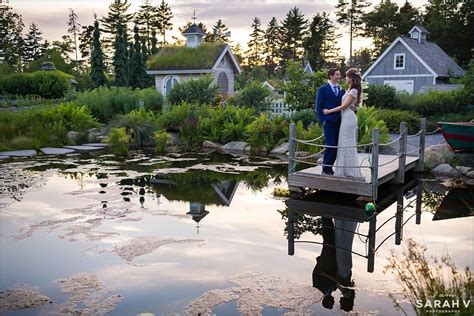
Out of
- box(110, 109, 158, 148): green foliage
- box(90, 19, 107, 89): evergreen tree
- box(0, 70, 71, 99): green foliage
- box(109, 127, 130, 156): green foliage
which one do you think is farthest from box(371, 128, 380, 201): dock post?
box(90, 19, 107, 89): evergreen tree

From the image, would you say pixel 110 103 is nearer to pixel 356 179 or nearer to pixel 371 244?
pixel 356 179

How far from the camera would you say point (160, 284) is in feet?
17.7

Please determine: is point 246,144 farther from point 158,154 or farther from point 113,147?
point 113,147

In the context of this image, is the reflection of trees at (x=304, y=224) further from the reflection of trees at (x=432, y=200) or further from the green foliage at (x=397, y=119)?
the green foliage at (x=397, y=119)

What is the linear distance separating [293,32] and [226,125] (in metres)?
47.1

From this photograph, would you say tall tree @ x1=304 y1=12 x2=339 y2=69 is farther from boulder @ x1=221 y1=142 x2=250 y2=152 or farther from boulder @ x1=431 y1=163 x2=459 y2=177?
A: boulder @ x1=431 y1=163 x2=459 y2=177

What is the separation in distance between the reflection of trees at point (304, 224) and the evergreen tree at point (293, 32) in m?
54.7

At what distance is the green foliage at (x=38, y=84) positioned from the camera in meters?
33.4

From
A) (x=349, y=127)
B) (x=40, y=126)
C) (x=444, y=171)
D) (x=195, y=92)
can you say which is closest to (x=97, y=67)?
(x=195, y=92)

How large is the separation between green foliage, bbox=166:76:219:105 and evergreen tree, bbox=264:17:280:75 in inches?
1747

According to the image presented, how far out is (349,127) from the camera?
8.83 m

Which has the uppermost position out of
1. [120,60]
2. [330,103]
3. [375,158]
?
[120,60]

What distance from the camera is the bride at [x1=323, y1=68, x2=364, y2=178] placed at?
338 inches

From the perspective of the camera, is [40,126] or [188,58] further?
[188,58]
